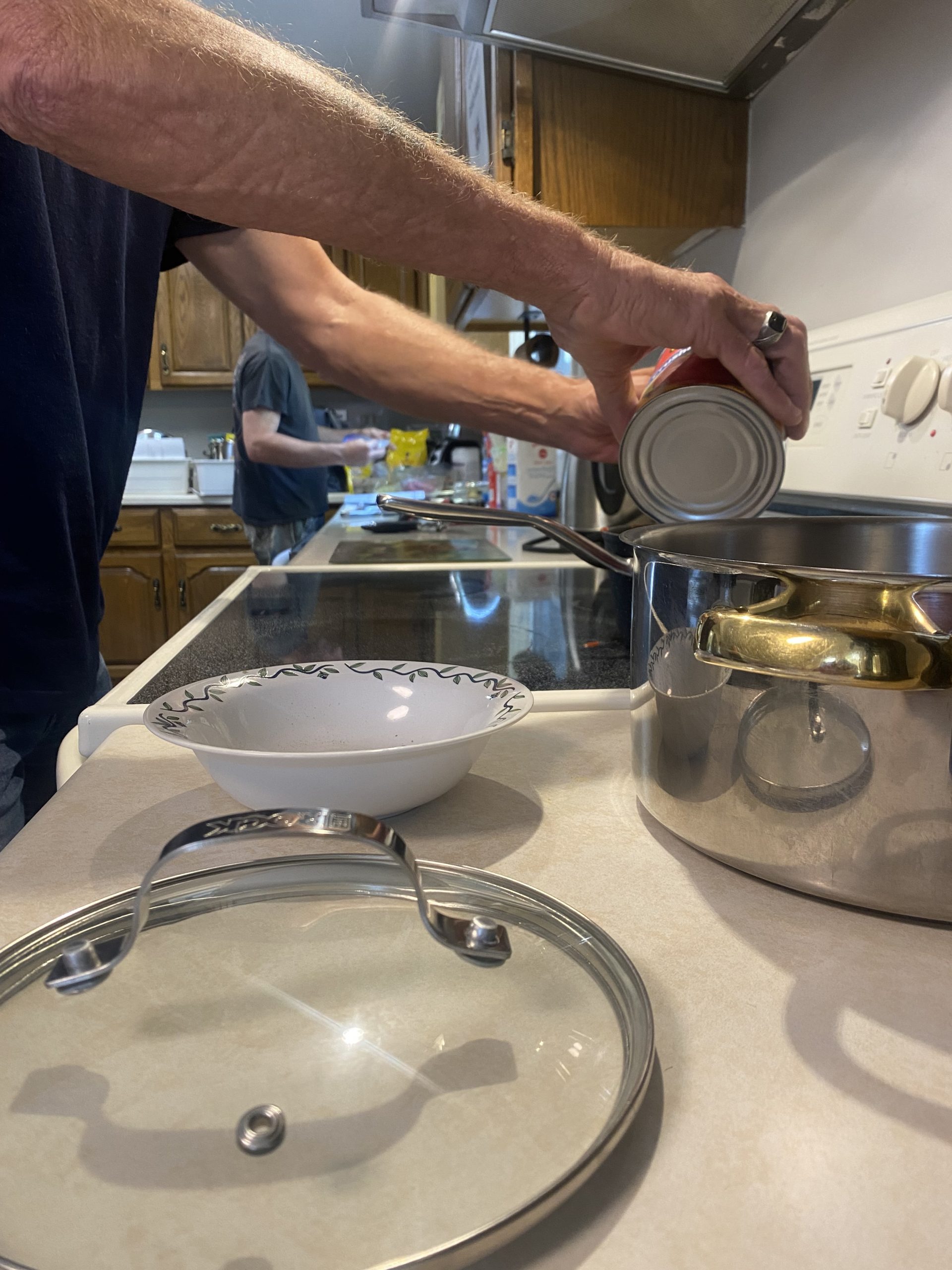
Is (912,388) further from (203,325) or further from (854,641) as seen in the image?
(203,325)

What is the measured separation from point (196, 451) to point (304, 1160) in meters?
3.78

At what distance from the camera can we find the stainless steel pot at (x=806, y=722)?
0.86 feet

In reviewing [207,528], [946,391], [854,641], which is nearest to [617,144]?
[946,391]

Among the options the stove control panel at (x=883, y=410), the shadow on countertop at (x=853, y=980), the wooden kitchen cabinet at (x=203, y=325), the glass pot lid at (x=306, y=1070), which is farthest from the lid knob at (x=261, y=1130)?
the wooden kitchen cabinet at (x=203, y=325)

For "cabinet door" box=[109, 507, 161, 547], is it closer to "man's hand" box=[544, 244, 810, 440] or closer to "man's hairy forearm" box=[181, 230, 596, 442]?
"man's hairy forearm" box=[181, 230, 596, 442]

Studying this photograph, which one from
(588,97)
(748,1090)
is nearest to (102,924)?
(748,1090)

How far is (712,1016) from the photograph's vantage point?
266mm

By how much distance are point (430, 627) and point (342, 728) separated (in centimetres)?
38

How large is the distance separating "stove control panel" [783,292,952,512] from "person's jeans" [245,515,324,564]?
197 cm

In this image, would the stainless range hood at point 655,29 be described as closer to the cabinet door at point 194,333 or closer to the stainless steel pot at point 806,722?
the stainless steel pot at point 806,722

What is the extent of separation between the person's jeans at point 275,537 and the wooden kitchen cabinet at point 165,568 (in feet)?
1.02

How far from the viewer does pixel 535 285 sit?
1.81 ft

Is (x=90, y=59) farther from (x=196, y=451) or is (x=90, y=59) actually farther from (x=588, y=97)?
(x=196, y=451)

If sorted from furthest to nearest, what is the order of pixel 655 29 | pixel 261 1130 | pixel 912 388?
pixel 655 29, pixel 912 388, pixel 261 1130
